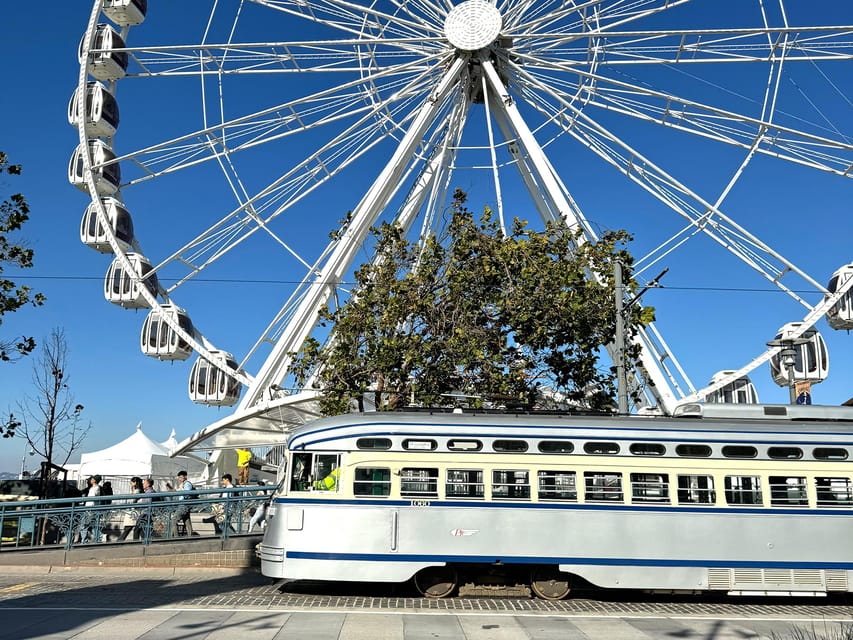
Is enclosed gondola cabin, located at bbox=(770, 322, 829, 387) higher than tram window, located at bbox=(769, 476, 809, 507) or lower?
higher

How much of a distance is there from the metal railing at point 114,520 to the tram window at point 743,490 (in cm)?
913

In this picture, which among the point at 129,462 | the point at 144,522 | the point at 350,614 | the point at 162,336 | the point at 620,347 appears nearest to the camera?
the point at 350,614

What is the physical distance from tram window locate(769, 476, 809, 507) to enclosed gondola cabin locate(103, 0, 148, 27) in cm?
2423

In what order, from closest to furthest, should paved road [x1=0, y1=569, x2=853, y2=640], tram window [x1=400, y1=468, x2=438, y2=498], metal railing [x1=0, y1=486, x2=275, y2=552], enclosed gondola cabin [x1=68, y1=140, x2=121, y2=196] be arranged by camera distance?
paved road [x1=0, y1=569, x2=853, y2=640], tram window [x1=400, y1=468, x2=438, y2=498], metal railing [x1=0, y1=486, x2=275, y2=552], enclosed gondola cabin [x1=68, y1=140, x2=121, y2=196]

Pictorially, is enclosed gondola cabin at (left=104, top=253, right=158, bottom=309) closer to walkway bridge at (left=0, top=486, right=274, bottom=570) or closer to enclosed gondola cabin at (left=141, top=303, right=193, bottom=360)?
enclosed gondola cabin at (left=141, top=303, right=193, bottom=360)

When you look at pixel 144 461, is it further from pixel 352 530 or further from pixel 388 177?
pixel 352 530

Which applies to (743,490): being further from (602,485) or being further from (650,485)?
(602,485)

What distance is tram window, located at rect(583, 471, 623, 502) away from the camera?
13477mm

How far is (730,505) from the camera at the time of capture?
13531mm

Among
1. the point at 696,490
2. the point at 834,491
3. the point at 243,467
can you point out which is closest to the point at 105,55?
the point at 243,467

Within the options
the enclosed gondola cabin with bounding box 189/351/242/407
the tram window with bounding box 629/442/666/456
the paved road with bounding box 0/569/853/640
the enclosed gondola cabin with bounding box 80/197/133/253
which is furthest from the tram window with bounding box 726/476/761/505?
the enclosed gondola cabin with bounding box 80/197/133/253

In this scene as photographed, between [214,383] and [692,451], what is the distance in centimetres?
1657

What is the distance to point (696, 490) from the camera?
44.5 ft

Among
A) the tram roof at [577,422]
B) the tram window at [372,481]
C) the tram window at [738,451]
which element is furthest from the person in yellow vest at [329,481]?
the tram window at [738,451]
